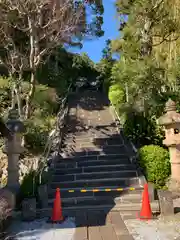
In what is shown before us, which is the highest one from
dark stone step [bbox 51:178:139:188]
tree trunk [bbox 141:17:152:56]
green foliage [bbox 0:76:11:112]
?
tree trunk [bbox 141:17:152:56]

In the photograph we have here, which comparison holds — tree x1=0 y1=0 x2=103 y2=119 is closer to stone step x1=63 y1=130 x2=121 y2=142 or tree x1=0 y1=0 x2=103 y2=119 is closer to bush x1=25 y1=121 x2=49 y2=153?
bush x1=25 y1=121 x2=49 y2=153

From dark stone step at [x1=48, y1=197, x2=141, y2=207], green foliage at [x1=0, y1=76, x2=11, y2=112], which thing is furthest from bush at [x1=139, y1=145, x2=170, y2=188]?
green foliage at [x1=0, y1=76, x2=11, y2=112]

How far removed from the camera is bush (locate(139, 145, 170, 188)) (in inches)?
309

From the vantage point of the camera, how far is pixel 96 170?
8.63 metres

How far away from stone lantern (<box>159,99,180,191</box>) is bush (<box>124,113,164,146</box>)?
4.98ft

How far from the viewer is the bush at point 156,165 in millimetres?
7836

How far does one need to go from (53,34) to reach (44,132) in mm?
4313

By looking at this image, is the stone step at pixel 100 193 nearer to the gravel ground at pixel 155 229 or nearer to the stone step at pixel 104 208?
the stone step at pixel 104 208

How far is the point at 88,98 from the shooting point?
62.7 feet

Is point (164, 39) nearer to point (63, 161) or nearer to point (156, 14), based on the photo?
point (156, 14)

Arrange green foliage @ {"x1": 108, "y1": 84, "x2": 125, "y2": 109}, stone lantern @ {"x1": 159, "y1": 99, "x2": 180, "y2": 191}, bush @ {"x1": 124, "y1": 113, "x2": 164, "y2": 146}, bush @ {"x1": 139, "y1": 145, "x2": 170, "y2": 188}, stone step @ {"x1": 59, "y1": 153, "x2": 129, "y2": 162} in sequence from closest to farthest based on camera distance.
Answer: stone lantern @ {"x1": 159, "y1": 99, "x2": 180, "y2": 191}
bush @ {"x1": 139, "y1": 145, "x2": 170, "y2": 188}
stone step @ {"x1": 59, "y1": 153, "x2": 129, "y2": 162}
bush @ {"x1": 124, "y1": 113, "x2": 164, "y2": 146}
green foliage @ {"x1": 108, "y1": 84, "x2": 125, "y2": 109}

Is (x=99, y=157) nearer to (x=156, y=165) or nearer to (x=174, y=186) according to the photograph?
(x=156, y=165)

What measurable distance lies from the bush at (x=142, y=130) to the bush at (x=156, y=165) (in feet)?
5.33

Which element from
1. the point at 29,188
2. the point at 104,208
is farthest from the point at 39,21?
the point at 104,208
